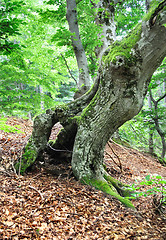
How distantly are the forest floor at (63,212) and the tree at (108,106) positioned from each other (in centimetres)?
30

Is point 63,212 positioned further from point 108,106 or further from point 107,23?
point 107,23

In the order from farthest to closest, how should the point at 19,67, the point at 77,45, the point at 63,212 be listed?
1. the point at 19,67
2. the point at 77,45
3. the point at 63,212

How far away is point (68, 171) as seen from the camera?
3.75 metres

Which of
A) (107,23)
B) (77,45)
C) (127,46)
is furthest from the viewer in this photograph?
(107,23)

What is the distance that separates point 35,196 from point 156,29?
347 cm

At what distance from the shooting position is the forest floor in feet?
6.84

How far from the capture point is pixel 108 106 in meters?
3.19

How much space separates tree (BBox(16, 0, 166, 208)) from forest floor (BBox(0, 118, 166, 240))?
0.30m

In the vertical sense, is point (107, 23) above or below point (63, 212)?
above

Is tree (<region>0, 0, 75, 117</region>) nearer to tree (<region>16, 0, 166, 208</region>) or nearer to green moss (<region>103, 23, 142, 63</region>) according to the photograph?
tree (<region>16, 0, 166, 208</region>)

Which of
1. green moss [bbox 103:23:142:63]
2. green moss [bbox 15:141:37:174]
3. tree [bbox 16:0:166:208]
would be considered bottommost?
green moss [bbox 15:141:37:174]

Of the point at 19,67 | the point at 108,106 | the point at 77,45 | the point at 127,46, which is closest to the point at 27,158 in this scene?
the point at 108,106

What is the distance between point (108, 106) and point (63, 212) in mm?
2016

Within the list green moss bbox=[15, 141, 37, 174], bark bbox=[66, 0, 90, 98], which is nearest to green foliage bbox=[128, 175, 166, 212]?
A: green moss bbox=[15, 141, 37, 174]
